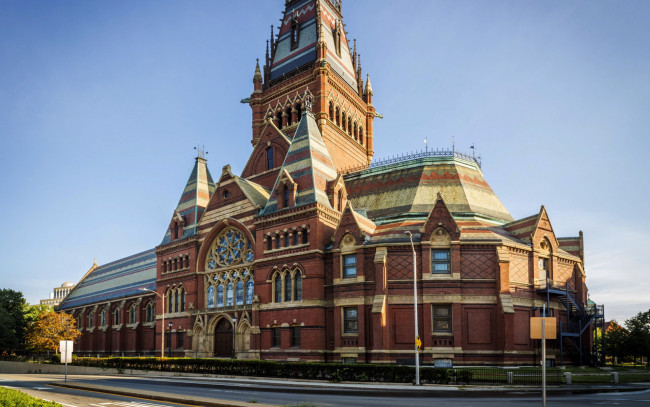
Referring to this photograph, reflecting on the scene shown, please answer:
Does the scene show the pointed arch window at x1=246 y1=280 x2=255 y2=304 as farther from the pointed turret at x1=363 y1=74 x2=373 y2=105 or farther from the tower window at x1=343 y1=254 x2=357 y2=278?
the pointed turret at x1=363 y1=74 x2=373 y2=105

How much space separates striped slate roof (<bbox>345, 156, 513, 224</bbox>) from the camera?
5212cm

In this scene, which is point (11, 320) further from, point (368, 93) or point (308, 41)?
point (368, 93)

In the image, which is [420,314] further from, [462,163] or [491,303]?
[462,163]

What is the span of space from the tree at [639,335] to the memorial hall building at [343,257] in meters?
11.8

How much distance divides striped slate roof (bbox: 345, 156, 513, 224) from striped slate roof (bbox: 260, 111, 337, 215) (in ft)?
15.5

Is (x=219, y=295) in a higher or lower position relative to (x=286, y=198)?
lower

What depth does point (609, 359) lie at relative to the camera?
97.6 metres

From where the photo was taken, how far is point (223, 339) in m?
55.2

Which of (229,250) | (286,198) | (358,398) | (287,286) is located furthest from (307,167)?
(358,398)

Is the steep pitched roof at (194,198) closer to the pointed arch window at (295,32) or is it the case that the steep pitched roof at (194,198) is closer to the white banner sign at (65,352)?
the pointed arch window at (295,32)

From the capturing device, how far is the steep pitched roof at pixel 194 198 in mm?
63400

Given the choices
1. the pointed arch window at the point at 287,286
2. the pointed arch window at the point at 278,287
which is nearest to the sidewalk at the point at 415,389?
the pointed arch window at the point at 287,286

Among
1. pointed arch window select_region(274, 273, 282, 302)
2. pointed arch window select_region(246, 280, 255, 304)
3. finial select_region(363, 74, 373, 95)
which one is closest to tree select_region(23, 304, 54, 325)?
pointed arch window select_region(246, 280, 255, 304)

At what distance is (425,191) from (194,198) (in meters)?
26.6
